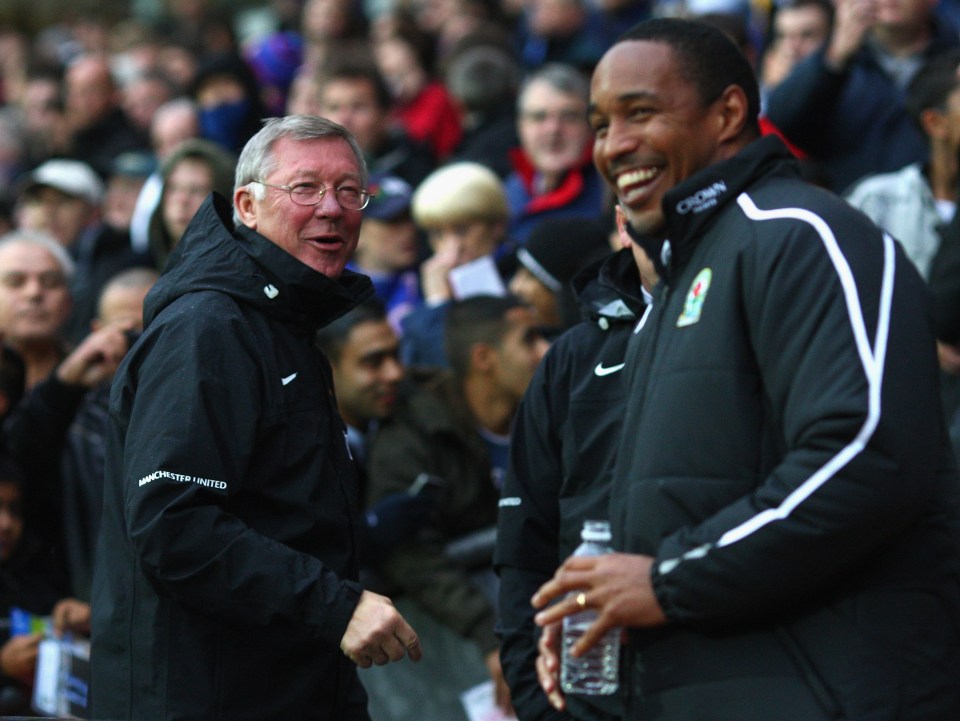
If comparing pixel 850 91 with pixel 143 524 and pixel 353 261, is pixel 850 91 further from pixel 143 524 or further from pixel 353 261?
pixel 143 524

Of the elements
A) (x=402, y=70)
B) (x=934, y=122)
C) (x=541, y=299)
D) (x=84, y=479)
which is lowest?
(x=84, y=479)

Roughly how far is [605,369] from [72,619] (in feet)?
9.49

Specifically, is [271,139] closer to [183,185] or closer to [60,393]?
[60,393]

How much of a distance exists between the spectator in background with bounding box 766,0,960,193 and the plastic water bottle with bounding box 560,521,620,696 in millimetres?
3867

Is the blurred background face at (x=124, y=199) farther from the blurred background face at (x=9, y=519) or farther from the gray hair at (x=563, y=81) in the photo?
the blurred background face at (x=9, y=519)

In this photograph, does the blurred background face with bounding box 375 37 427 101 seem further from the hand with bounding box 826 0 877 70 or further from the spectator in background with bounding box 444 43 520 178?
the hand with bounding box 826 0 877 70

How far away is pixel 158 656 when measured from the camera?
4.01m

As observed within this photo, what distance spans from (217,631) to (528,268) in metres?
3.47

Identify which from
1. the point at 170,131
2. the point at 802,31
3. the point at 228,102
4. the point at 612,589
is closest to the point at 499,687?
the point at 612,589

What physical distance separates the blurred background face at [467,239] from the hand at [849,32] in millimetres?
1828

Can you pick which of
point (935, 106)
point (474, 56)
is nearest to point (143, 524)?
point (935, 106)

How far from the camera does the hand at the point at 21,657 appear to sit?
20.3 ft

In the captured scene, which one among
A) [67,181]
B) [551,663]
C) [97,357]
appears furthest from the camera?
[67,181]

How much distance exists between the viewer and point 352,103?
375 inches
